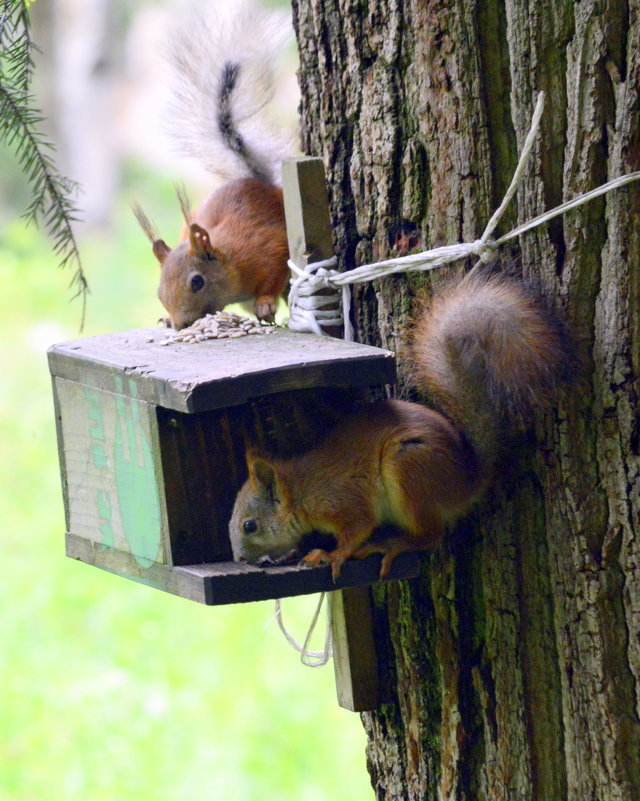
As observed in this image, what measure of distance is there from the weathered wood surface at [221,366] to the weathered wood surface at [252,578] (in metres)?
0.23

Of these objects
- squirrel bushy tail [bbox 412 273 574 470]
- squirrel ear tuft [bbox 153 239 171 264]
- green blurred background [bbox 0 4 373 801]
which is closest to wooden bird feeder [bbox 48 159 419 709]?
squirrel bushy tail [bbox 412 273 574 470]

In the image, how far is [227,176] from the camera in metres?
2.39

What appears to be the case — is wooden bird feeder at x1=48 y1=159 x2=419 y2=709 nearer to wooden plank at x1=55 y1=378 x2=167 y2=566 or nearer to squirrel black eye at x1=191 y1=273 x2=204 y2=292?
wooden plank at x1=55 y1=378 x2=167 y2=566

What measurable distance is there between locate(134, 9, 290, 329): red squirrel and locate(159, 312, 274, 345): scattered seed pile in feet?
1.00

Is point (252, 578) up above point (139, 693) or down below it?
above

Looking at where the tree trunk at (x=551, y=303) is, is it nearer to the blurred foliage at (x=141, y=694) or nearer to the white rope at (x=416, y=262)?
the white rope at (x=416, y=262)

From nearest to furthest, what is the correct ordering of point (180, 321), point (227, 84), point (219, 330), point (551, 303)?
point (551, 303)
point (219, 330)
point (227, 84)
point (180, 321)

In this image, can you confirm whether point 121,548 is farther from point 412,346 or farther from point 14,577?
point 14,577

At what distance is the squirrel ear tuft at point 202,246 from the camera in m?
2.26

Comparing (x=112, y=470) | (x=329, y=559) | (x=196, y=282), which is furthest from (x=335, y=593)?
(x=196, y=282)

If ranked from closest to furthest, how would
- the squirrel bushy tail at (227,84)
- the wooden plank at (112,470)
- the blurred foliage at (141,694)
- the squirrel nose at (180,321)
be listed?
the wooden plank at (112,470) < the squirrel bushy tail at (227,84) < the squirrel nose at (180,321) < the blurred foliage at (141,694)

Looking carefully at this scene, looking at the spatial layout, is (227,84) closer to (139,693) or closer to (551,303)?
(551,303)

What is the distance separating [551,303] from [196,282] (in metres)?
0.94

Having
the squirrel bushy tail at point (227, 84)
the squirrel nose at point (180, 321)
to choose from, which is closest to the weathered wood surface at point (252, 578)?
the squirrel nose at point (180, 321)
